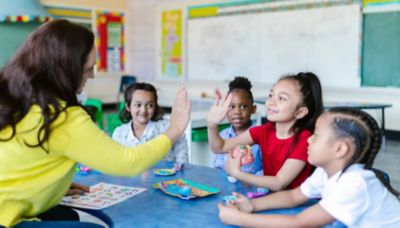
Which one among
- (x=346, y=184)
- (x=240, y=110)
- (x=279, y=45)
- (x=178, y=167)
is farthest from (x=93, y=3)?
(x=346, y=184)

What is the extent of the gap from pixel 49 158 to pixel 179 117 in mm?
427

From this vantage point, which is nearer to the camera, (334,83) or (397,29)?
(397,29)

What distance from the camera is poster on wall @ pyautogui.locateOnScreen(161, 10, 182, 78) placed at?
7902 mm

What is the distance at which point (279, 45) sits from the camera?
6492 millimetres

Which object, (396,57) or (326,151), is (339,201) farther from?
(396,57)

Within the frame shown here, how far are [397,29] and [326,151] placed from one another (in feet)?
15.9

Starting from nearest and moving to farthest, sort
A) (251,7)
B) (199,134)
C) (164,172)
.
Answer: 1. (164,172)
2. (199,134)
3. (251,7)

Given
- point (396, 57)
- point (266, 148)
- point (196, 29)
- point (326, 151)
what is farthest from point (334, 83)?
point (326, 151)

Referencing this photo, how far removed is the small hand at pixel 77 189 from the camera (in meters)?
1.51

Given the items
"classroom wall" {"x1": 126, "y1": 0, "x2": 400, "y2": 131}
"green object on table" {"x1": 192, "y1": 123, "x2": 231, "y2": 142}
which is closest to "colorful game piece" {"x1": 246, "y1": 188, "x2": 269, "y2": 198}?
"green object on table" {"x1": 192, "y1": 123, "x2": 231, "y2": 142}

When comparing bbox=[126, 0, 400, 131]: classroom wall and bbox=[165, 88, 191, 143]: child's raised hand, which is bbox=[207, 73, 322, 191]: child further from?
bbox=[126, 0, 400, 131]: classroom wall

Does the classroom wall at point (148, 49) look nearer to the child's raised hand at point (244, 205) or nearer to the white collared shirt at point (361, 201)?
the child's raised hand at point (244, 205)

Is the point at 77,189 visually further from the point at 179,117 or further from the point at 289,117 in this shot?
the point at 289,117

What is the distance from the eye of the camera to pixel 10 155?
45.8 inches
